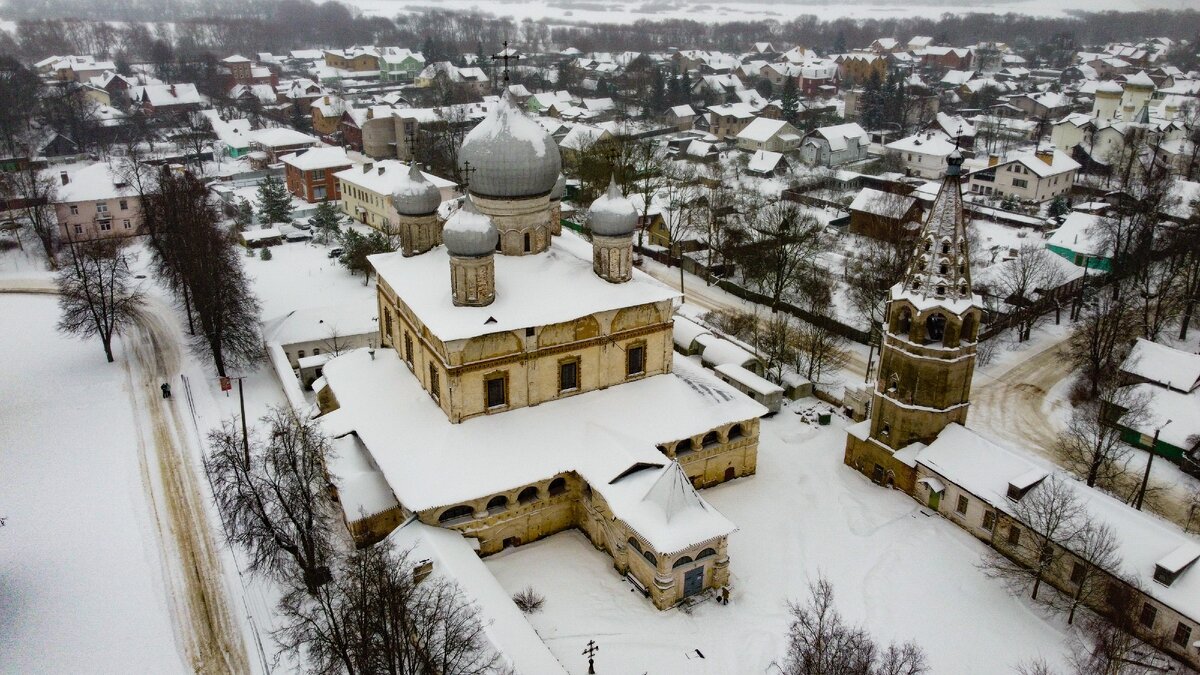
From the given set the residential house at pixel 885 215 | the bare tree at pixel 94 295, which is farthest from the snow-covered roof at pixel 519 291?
the residential house at pixel 885 215

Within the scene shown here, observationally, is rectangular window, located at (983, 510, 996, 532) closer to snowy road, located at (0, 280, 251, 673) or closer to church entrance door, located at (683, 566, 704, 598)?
church entrance door, located at (683, 566, 704, 598)

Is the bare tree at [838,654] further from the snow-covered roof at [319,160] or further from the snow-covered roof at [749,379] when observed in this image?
the snow-covered roof at [319,160]

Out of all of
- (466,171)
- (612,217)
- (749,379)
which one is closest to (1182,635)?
(749,379)

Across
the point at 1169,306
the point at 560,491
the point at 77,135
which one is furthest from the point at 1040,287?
the point at 77,135

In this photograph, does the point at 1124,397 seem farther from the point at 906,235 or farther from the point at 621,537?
the point at 621,537

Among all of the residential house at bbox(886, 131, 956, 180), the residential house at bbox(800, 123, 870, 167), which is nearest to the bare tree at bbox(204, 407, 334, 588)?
the residential house at bbox(800, 123, 870, 167)

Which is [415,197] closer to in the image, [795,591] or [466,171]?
[466,171]
